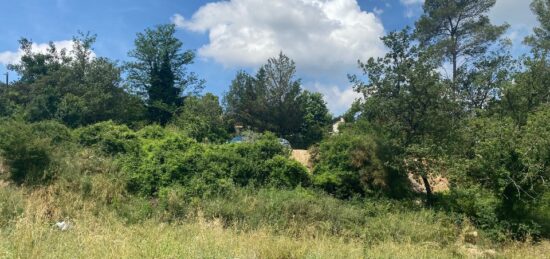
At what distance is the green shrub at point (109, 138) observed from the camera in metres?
17.5

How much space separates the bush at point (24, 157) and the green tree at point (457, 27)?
26191 mm

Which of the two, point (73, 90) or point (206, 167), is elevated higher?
point (73, 90)

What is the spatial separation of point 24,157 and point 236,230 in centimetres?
968

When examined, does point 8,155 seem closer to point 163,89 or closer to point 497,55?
point 163,89

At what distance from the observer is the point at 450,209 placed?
14617mm

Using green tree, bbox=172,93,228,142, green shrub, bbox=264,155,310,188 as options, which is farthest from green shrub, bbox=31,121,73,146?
green shrub, bbox=264,155,310,188

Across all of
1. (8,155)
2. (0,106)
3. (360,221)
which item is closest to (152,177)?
(8,155)

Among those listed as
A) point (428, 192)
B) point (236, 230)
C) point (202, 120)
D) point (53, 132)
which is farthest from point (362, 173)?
point (202, 120)

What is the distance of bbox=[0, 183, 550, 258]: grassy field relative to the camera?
579cm

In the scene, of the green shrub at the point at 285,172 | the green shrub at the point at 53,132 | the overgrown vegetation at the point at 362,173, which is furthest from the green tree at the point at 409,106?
the green shrub at the point at 53,132

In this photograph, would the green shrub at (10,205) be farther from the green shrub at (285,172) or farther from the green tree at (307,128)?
the green tree at (307,128)

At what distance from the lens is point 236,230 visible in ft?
27.8

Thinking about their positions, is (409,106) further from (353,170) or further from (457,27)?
(457,27)

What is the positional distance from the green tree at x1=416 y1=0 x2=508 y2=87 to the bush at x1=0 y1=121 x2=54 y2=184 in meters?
26.2
